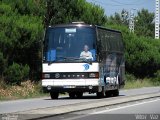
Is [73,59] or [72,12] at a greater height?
[72,12]

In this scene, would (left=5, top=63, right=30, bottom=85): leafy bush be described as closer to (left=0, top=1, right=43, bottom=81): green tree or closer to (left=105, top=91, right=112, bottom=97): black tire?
(left=0, top=1, right=43, bottom=81): green tree

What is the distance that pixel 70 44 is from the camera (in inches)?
1097

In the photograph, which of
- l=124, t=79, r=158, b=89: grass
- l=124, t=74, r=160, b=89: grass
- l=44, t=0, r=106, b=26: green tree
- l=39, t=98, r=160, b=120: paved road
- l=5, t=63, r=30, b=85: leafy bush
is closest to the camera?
l=39, t=98, r=160, b=120: paved road

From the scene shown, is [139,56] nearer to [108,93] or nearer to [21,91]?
[108,93]

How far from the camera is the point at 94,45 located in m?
27.9

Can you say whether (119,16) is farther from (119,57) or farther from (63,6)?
(119,57)

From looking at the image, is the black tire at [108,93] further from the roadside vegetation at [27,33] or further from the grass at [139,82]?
the grass at [139,82]

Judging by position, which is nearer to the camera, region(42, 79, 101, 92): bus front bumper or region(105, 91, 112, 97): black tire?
region(42, 79, 101, 92): bus front bumper

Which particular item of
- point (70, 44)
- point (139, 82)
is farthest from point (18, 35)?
point (139, 82)

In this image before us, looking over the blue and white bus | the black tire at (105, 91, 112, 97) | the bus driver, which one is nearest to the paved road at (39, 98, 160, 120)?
the blue and white bus

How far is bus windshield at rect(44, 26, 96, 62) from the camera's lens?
2781 cm

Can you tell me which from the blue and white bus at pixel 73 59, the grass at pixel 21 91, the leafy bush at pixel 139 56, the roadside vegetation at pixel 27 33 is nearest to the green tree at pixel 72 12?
the roadside vegetation at pixel 27 33

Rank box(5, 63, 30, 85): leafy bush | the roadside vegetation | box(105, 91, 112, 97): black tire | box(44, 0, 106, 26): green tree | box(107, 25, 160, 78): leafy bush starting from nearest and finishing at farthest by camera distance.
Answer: box(105, 91, 112, 97): black tire → the roadside vegetation → box(5, 63, 30, 85): leafy bush → box(44, 0, 106, 26): green tree → box(107, 25, 160, 78): leafy bush

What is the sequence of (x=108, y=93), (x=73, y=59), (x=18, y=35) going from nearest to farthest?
1. (x=73, y=59)
2. (x=108, y=93)
3. (x=18, y=35)
